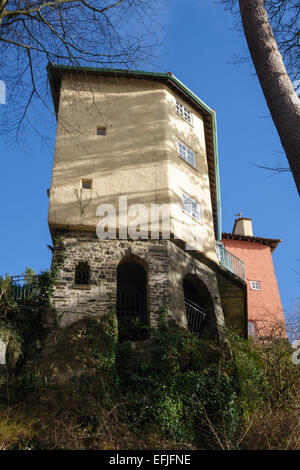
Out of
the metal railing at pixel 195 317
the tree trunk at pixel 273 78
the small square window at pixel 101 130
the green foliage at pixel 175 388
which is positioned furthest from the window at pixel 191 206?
the tree trunk at pixel 273 78

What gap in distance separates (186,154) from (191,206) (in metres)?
2.47

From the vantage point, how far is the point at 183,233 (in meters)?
16.7

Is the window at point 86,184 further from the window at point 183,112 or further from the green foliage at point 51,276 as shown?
the window at point 183,112

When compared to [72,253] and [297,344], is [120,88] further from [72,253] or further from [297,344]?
[297,344]

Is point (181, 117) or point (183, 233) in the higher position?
point (181, 117)

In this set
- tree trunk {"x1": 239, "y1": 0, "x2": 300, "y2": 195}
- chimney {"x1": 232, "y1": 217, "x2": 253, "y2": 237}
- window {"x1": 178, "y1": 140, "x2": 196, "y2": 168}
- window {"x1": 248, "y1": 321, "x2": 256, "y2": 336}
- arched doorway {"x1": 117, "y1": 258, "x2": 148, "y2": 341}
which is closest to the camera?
tree trunk {"x1": 239, "y1": 0, "x2": 300, "y2": 195}

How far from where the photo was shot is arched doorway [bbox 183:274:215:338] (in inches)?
643

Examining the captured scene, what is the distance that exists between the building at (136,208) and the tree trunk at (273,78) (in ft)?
21.8

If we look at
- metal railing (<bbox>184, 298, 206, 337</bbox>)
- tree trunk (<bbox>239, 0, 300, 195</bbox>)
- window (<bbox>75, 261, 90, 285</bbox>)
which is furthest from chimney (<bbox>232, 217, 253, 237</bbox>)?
tree trunk (<bbox>239, 0, 300, 195</bbox>)

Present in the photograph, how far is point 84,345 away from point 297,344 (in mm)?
9029

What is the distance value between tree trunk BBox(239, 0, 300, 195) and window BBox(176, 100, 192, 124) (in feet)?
36.0

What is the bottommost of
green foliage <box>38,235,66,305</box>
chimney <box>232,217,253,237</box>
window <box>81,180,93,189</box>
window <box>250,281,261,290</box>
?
green foliage <box>38,235,66,305</box>

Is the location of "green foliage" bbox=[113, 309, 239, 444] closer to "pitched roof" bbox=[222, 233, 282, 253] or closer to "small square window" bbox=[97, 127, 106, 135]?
"small square window" bbox=[97, 127, 106, 135]
